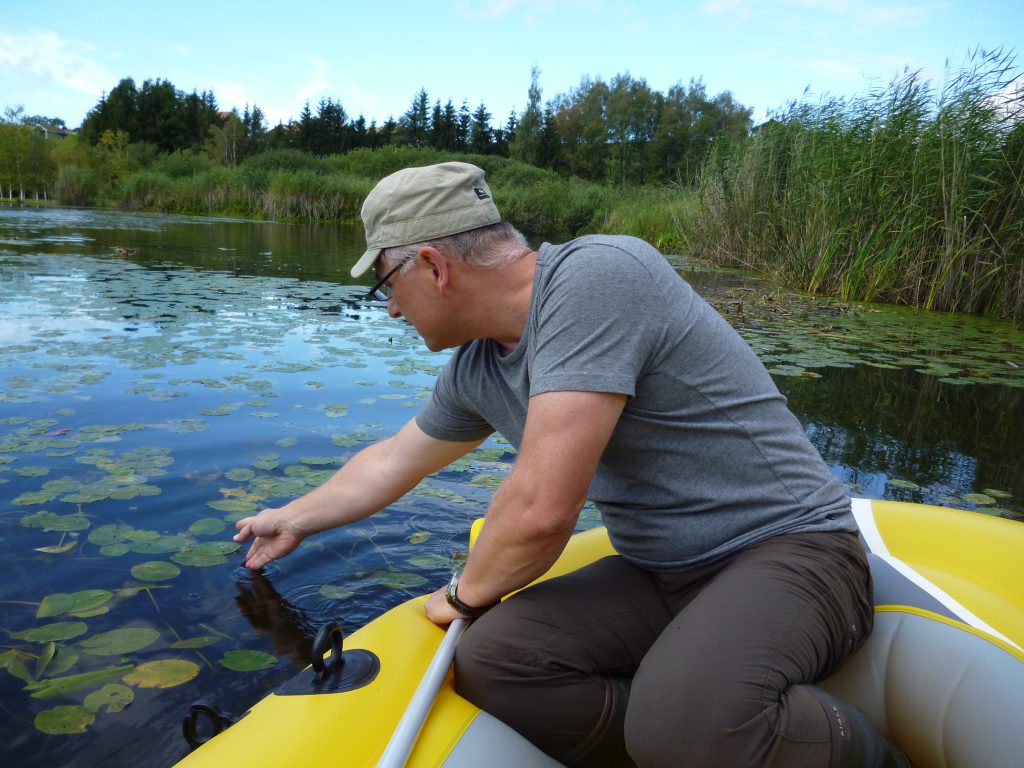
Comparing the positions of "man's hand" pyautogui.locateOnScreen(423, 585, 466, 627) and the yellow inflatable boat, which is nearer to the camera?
the yellow inflatable boat

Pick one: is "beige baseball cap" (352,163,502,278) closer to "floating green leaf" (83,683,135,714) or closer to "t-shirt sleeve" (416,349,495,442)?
"t-shirt sleeve" (416,349,495,442)

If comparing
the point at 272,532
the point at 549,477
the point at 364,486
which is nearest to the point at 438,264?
the point at 549,477

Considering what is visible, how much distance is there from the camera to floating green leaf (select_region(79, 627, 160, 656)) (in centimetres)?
180

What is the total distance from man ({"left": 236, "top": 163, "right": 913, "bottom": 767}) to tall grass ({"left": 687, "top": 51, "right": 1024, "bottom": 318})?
22.4ft

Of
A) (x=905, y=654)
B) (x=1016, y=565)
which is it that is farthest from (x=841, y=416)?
(x=905, y=654)

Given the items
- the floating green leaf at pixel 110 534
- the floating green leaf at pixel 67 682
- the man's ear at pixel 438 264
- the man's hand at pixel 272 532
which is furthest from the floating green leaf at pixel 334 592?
the man's ear at pixel 438 264

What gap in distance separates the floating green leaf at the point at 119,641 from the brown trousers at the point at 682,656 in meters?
0.97

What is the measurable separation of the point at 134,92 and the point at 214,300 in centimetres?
5773

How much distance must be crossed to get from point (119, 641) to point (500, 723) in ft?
3.61

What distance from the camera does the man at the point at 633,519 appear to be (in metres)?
1.14

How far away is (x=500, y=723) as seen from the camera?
124cm

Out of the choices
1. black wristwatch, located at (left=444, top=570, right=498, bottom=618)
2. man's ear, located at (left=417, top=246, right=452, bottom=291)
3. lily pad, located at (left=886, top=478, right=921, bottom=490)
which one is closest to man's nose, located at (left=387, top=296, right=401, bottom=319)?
man's ear, located at (left=417, top=246, right=452, bottom=291)

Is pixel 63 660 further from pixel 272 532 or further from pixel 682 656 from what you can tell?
pixel 682 656

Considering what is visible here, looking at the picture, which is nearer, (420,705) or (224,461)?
(420,705)
